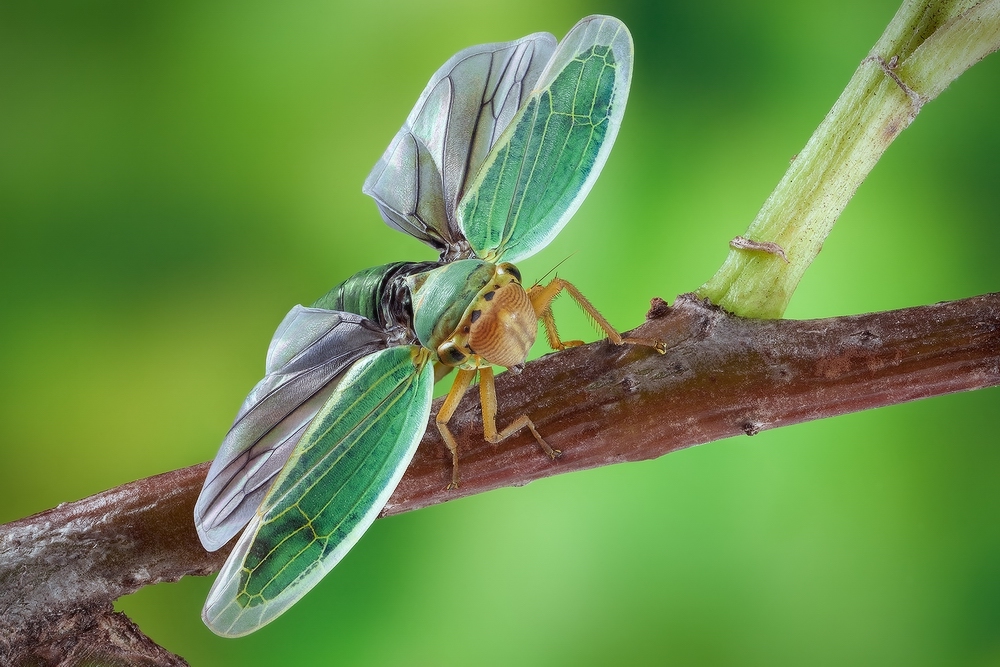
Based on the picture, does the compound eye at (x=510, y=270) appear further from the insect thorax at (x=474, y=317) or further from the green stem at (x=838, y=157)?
the green stem at (x=838, y=157)

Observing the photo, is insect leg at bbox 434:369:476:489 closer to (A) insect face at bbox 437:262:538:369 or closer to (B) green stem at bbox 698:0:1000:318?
(A) insect face at bbox 437:262:538:369

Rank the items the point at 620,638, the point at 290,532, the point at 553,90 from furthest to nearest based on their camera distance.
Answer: the point at 620,638, the point at 553,90, the point at 290,532

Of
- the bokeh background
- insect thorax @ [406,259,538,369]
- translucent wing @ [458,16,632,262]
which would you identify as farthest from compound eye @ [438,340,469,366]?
the bokeh background

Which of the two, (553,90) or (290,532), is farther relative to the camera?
(553,90)

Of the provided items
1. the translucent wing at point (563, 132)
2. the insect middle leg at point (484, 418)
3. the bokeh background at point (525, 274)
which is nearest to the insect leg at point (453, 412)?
the insect middle leg at point (484, 418)

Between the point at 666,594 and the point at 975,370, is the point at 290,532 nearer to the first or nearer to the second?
the point at 975,370

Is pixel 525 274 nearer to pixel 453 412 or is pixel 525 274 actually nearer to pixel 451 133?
pixel 451 133

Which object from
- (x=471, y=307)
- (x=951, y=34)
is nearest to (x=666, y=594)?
(x=471, y=307)

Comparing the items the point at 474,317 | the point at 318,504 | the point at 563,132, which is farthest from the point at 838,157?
the point at 318,504
